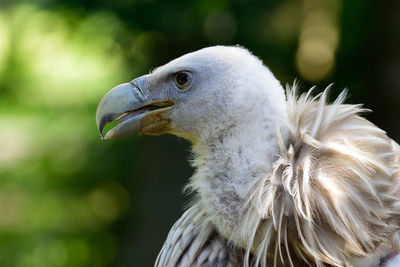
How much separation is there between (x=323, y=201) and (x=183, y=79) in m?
0.72

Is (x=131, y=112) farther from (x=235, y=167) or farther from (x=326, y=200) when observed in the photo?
(x=326, y=200)

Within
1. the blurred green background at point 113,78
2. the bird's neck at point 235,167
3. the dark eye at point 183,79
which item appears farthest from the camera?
the blurred green background at point 113,78

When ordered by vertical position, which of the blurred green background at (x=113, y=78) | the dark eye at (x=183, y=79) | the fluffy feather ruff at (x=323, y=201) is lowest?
the blurred green background at (x=113, y=78)

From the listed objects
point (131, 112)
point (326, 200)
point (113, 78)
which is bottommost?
point (113, 78)

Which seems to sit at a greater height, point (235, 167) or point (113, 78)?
point (235, 167)

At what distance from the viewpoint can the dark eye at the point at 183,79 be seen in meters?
A: 2.33

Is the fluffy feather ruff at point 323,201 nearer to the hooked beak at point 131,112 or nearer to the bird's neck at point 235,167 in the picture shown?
the bird's neck at point 235,167

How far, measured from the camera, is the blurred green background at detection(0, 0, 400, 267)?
533cm

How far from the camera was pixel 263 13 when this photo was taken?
5.29 metres

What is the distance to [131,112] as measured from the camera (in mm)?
2369

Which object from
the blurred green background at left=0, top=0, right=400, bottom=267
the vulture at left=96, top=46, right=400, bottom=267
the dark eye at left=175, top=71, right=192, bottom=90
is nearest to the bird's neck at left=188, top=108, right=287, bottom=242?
the vulture at left=96, top=46, right=400, bottom=267

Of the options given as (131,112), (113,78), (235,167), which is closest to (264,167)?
(235,167)

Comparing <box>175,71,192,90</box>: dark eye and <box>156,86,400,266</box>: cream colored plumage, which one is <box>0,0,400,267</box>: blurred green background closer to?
<box>175,71,192,90</box>: dark eye

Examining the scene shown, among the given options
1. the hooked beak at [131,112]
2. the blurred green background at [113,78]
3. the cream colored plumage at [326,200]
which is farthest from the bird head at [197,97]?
the blurred green background at [113,78]
